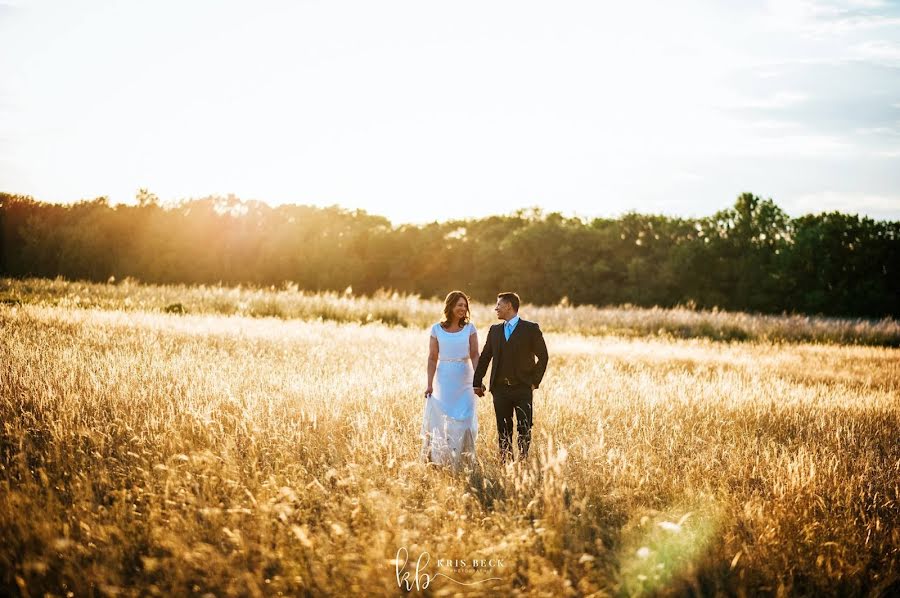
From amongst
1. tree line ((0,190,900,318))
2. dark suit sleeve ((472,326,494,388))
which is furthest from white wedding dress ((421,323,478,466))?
tree line ((0,190,900,318))

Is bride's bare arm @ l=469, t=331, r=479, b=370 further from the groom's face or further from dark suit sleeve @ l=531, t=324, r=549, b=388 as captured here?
dark suit sleeve @ l=531, t=324, r=549, b=388

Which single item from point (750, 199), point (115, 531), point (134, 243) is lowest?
point (115, 531)

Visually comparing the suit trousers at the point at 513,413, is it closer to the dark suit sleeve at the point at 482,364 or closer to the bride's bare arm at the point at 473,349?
the dark suit sleeve at the point at 482,364

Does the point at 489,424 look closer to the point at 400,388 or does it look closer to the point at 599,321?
the point at 400,388

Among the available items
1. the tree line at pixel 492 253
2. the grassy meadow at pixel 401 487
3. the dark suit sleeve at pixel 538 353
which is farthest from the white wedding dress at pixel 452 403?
the tree line at pixel 492 253

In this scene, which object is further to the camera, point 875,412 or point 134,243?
point 134,243

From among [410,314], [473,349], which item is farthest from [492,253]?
[473,349]

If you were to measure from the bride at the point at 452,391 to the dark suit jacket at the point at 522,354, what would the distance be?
17 cm

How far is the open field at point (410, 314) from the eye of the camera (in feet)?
77.5

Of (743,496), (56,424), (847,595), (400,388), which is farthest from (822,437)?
(56,424)

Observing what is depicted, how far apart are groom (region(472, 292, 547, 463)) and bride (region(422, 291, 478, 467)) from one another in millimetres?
169

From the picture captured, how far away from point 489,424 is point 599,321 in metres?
21.1

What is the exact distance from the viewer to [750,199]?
200 ft

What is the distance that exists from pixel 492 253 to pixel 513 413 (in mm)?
57917
